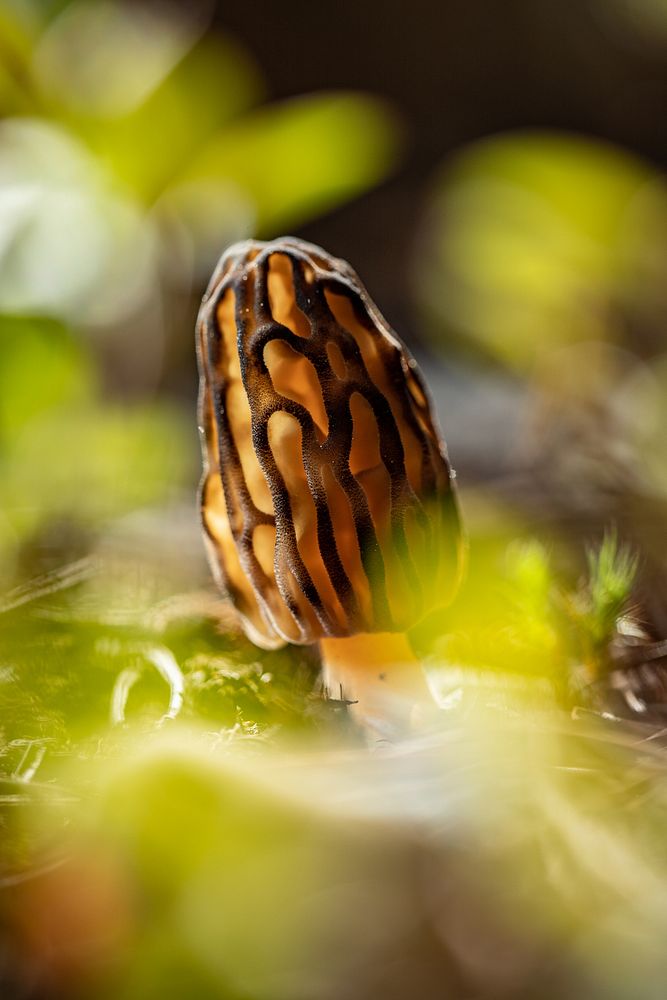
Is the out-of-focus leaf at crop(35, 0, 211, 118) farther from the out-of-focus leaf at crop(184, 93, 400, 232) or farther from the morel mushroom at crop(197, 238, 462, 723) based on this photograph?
the morel mushroom at crop(197, 238, 462, 723)

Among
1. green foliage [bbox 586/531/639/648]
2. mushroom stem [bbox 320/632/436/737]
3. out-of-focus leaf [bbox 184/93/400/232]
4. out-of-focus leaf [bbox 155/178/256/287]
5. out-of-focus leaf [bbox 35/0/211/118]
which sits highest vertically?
out-of-focus leaf [bbox 35/0/211/118]

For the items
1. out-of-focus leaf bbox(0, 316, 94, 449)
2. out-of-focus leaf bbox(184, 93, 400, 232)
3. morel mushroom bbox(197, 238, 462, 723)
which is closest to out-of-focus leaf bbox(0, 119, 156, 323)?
out-of-focus leaf bbox(0, 316, 94, 449)

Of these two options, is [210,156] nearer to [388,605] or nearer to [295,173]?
[295,173]

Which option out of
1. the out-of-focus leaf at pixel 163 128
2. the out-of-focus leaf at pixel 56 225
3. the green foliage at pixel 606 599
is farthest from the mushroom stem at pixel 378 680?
the out-of-focus leaf at pixel 163 128

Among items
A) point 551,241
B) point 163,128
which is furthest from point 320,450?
point 551,241

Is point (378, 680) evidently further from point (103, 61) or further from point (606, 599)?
point (103, 61)

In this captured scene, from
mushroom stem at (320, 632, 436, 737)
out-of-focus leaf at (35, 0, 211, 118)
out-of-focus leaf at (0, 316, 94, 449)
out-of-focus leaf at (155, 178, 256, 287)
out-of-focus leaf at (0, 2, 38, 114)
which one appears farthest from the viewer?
out-of-focus leaf at (155, 178, 256, 287)

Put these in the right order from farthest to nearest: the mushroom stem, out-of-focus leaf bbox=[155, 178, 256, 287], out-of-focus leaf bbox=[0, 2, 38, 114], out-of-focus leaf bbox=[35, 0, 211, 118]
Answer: out-of-focus leaf bbox=[155, 178, 256, 287] → out-of-focus leaf bbox=[35, 0, 211, 118] → out-of-focus leaf bbox=[0, 2, 38, 114] → the mushroom stem

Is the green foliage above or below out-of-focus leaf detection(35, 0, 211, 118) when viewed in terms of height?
below
